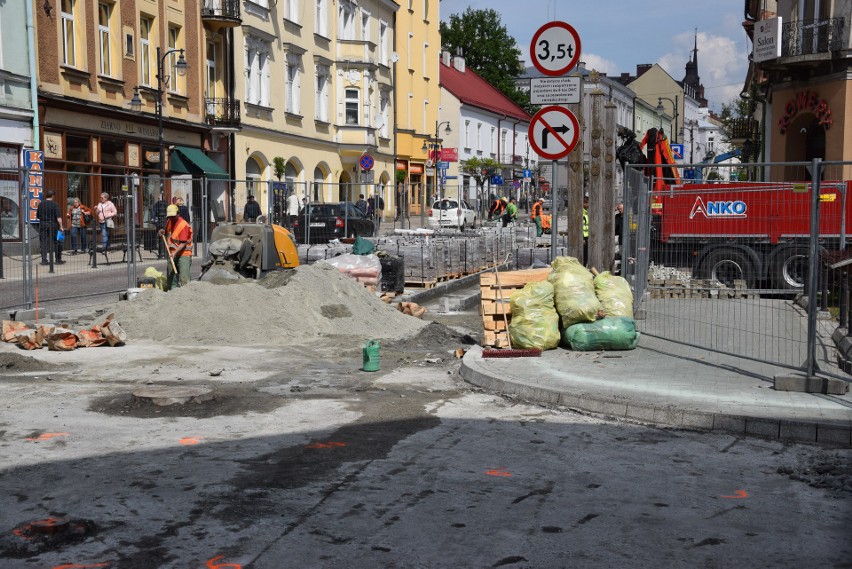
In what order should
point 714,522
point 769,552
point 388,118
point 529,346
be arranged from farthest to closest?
point 388,118 < point 529,346 < point 714,522 < point 769,552

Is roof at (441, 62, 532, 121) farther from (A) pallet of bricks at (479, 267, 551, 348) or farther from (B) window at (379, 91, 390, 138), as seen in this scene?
(A) pallet of bricks at (479, 267, 551, 348)

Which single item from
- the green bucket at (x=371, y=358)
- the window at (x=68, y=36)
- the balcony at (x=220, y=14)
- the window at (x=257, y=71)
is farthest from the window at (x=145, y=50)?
the green bucket at (x=371, y=358)

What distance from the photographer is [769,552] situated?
4.73 metres

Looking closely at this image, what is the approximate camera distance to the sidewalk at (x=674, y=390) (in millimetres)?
7457

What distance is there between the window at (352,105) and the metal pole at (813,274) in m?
41.4

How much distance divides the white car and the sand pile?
2885 cm

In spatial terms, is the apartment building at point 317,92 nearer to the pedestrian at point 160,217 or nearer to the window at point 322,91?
the window at point 322,91

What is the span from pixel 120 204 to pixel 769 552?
13899mm

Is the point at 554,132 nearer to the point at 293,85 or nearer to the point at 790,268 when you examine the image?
the point at 790,268

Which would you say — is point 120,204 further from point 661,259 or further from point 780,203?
point 780,203

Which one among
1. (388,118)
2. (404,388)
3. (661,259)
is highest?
(388,118)

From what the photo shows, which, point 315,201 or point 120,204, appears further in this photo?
point 315,201

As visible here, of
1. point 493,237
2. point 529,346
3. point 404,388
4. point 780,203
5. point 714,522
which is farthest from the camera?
point 493,237

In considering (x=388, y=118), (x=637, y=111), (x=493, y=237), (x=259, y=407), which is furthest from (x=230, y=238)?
(x=637, y=111)
